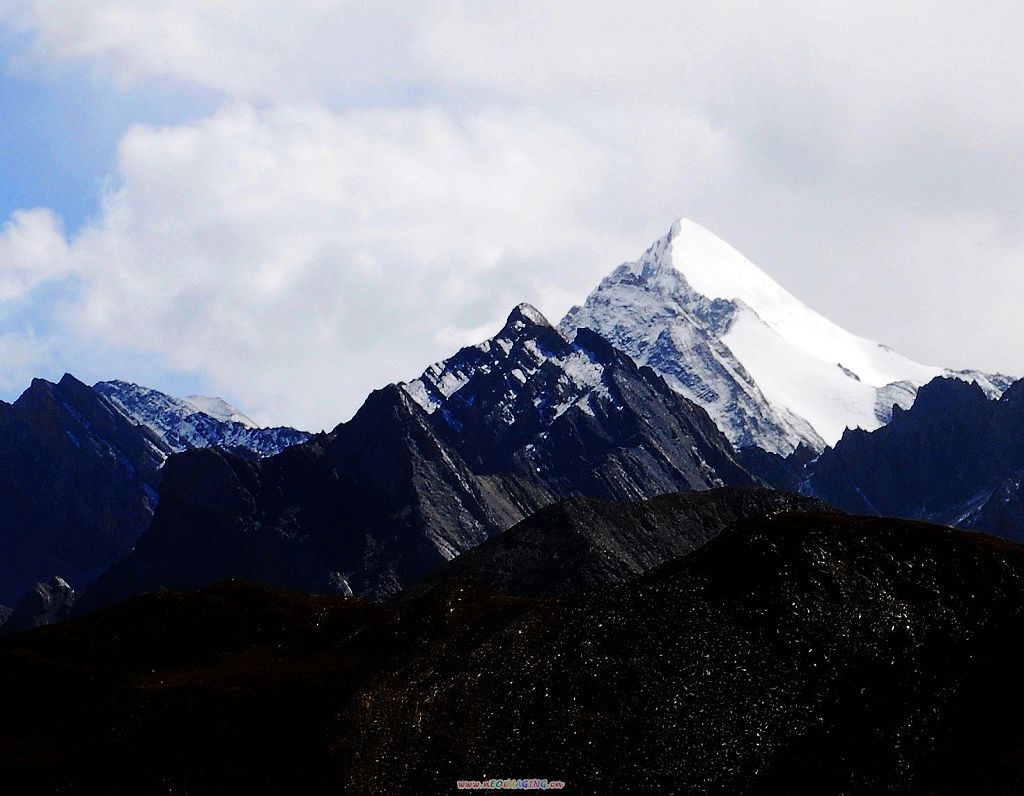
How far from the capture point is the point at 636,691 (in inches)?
3787

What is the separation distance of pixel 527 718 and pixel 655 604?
15.7m

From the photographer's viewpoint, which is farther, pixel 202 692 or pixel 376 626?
pixel 376 626

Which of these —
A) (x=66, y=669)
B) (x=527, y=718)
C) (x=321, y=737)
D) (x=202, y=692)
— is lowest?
(x=527, y=718)

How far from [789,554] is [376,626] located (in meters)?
30.6

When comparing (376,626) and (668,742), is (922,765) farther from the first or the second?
(376,626)

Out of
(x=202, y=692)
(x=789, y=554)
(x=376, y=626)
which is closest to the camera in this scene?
(x=202, y=692)

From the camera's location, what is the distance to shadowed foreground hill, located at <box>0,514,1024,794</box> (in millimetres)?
89500

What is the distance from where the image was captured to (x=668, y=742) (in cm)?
9131

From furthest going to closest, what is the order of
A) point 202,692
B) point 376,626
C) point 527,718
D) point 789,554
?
point 376,626 → point 789,554 → point 202,692 → point 527,718

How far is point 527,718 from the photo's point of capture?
94188mm

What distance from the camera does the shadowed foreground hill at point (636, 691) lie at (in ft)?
294

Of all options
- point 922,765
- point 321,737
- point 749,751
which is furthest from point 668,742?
point 321,737

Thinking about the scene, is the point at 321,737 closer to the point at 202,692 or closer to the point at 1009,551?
the point at 202,692

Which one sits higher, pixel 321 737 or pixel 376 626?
pixel 376 626
